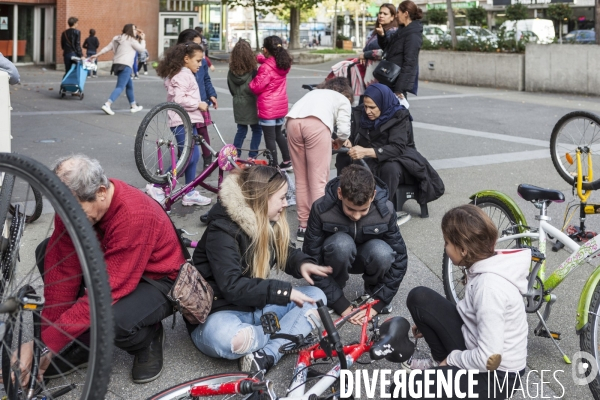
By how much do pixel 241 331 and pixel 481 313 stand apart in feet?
3.97

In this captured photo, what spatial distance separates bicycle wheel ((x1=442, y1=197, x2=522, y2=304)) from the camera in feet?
15.0

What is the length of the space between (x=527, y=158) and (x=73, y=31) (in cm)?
1381

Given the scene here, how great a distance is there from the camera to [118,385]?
375cm

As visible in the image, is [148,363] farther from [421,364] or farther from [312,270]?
[421,364]

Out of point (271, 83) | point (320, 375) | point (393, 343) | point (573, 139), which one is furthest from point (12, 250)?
point (271, 83)

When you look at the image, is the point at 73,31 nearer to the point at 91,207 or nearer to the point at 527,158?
the point at 527,158

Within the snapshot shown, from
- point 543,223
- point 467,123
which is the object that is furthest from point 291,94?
point 543,223

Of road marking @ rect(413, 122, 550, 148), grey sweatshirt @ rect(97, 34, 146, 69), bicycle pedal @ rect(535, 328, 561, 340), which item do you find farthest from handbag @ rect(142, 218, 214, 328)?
grey sweatshirt @ rect(97, 34, 146, 69)

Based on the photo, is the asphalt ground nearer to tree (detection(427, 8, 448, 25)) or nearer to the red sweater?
the red sweater

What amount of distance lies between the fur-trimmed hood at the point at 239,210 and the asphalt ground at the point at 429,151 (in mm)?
737

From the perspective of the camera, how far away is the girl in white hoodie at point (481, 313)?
3229 mm

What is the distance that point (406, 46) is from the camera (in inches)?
344

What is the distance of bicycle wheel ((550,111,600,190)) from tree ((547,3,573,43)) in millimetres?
47647

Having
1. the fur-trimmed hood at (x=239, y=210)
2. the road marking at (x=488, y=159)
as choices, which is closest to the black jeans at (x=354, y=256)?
the fur-trimmed hood at (x=239, y=210)
